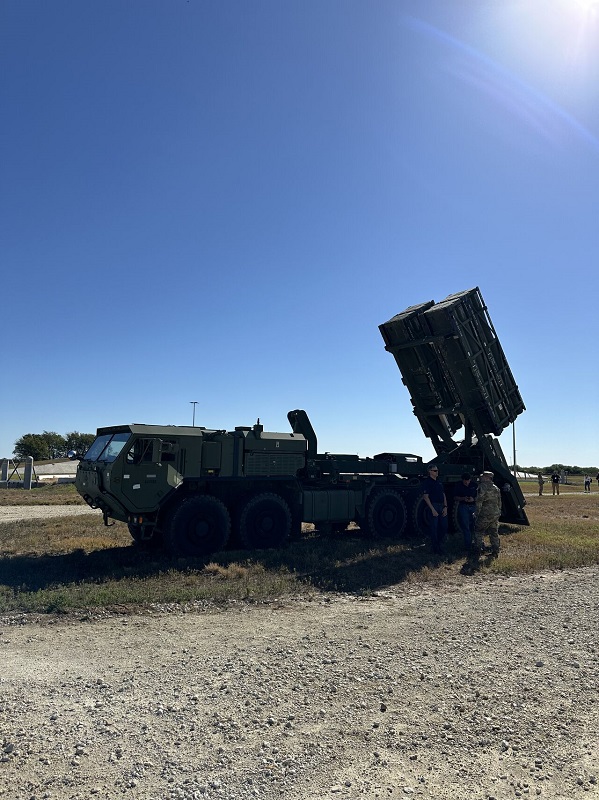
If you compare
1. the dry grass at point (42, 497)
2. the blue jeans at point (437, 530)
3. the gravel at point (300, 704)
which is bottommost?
the gravel at point (300, 704)

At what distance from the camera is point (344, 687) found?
4.78 m

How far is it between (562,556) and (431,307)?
6095mm

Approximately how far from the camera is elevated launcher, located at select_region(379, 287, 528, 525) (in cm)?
1327

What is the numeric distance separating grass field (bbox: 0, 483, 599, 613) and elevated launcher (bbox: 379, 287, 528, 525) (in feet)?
6.74

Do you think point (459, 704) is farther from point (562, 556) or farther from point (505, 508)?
point (505, 508)

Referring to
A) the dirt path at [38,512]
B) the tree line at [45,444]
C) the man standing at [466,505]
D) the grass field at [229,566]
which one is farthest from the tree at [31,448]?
the man standing at [466,505]

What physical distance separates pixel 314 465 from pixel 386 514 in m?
2.19

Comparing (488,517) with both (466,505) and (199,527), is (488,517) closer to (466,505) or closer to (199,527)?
(466,505)

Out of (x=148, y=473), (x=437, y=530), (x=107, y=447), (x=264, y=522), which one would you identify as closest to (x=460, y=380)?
(x=437, y=530)

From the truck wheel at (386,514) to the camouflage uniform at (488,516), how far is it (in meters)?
2.49

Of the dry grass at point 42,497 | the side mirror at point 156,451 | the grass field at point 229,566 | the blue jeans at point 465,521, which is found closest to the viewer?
the grass field at point 229,566

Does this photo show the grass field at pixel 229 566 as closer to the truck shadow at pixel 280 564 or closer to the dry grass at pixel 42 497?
the truck shadow at pixel 280 564

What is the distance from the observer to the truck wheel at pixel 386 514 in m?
13.3

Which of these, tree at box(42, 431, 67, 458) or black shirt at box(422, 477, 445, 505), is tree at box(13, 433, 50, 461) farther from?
black shirt at box(422, 477, 445, 505)
